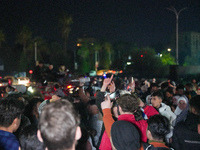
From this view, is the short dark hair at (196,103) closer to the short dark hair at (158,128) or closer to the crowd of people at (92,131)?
the crowd of people at (92,131)

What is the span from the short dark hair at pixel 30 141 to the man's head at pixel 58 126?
120 centimetres

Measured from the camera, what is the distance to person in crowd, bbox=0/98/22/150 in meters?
2.93

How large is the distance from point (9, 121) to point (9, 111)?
5.8 inches

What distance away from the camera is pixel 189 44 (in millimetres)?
105625

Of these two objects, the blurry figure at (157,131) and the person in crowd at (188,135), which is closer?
the blurry figure at (157,131)

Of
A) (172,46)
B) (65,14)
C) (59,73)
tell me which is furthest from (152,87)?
(172,46)

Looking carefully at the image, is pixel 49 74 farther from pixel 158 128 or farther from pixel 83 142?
pixel 158 128

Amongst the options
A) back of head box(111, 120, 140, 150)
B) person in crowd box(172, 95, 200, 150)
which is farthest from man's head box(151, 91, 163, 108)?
back of head box(111, 120, 140, 150)

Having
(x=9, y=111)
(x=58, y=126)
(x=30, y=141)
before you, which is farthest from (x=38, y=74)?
(x=58, y=126)

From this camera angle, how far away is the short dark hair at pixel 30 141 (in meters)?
3.02

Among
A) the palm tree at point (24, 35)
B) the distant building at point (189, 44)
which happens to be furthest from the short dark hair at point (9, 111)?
the distant building at point (189, 44)

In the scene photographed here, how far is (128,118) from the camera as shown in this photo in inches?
130

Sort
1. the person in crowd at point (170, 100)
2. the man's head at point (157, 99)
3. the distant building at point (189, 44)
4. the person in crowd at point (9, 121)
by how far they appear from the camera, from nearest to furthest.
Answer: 1. the person in crowd at point (9, 121)
2. the man's head at point (157, 99)
3. the person in crowd at point (170, 100)
4. the distant building at point (189, 44)

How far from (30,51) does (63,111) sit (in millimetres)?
55184
